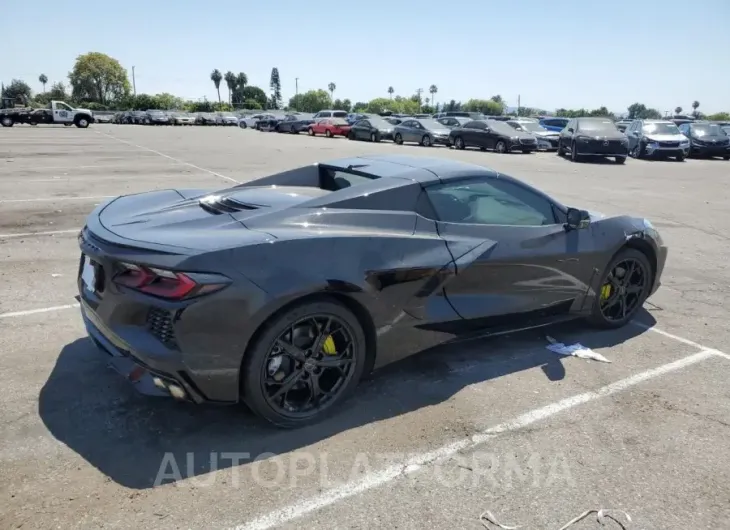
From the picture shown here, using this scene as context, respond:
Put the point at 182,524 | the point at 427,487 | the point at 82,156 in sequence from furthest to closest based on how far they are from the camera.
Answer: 1. the point at 82,156
2. the point at 427,487
3. the point at 182,524

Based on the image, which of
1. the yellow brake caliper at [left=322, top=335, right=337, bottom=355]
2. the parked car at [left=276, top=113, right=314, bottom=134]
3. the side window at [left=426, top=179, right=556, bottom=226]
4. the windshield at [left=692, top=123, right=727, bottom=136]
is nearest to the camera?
the yellow brake caliper at [left=322, top=335, right=337, bottom=355]

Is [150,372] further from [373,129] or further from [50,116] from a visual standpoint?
[50,116]

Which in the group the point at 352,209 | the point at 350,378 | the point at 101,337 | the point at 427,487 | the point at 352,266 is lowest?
the point at 427,487

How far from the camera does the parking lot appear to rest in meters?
2.54

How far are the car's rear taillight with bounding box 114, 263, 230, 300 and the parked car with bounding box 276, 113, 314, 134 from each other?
38.9 m

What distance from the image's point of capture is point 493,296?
380 cm

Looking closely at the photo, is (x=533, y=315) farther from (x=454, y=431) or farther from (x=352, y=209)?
(x=352, y=209)

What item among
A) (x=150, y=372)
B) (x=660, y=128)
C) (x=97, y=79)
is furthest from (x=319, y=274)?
(x=97, y=79)

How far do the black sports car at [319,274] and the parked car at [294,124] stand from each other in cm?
3771

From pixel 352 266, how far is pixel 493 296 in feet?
3.78

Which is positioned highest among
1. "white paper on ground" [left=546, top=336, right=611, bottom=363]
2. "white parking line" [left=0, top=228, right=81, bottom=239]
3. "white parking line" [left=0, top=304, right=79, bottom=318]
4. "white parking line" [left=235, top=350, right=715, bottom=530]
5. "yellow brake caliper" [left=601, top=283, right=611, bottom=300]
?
"yellow brake caliper" [left=601, top=283, right=611, bottom=300]

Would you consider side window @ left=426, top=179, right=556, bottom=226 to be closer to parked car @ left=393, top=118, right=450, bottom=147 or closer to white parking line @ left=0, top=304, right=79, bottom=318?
white parking line @ left=0, top=304, right=79, bottom=318

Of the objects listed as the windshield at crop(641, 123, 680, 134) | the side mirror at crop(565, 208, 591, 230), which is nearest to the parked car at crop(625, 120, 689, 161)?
the windshield at crop(641, 123, 680, 134)

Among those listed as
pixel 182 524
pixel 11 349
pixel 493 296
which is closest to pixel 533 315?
pixel 493 296
